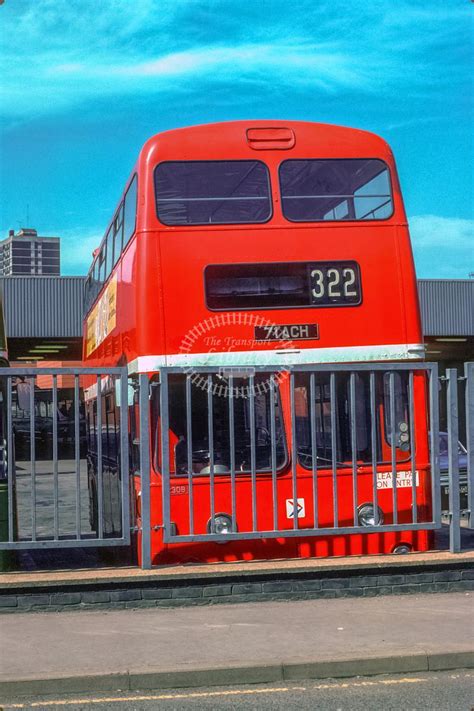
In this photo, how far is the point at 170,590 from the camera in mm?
8047

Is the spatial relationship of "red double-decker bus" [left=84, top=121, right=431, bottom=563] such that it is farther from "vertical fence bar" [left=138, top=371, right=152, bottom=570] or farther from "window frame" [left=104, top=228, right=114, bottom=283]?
"window frame" [left=104, top=228, right=114, bottom=283]

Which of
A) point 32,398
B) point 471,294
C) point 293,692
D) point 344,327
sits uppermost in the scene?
point 471,294

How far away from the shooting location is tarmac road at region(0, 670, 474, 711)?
19.0ft

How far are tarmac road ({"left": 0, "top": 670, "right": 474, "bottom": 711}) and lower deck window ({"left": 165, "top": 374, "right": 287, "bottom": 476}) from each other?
9.26ft

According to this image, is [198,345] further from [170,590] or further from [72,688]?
[72,688]

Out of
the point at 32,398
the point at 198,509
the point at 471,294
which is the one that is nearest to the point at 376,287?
the point at 198,509

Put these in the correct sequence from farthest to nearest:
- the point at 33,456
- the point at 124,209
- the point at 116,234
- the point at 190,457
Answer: the point at 116,234, the point at 124,209, the point at 190,457, the point at 33,456

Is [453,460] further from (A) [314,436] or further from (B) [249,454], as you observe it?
(B) [249,454]

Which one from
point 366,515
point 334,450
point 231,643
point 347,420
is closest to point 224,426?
point 334,450

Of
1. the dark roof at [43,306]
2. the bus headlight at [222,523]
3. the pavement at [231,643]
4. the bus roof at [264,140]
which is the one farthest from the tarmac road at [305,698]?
the dark roof at [43,306]

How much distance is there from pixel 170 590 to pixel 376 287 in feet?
11.4

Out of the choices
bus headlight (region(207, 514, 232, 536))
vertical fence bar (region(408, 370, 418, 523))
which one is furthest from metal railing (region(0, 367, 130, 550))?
vertical fence bar (region(408, 370, 418, 523))

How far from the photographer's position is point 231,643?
6.89 m

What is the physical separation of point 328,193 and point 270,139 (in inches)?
31.4
